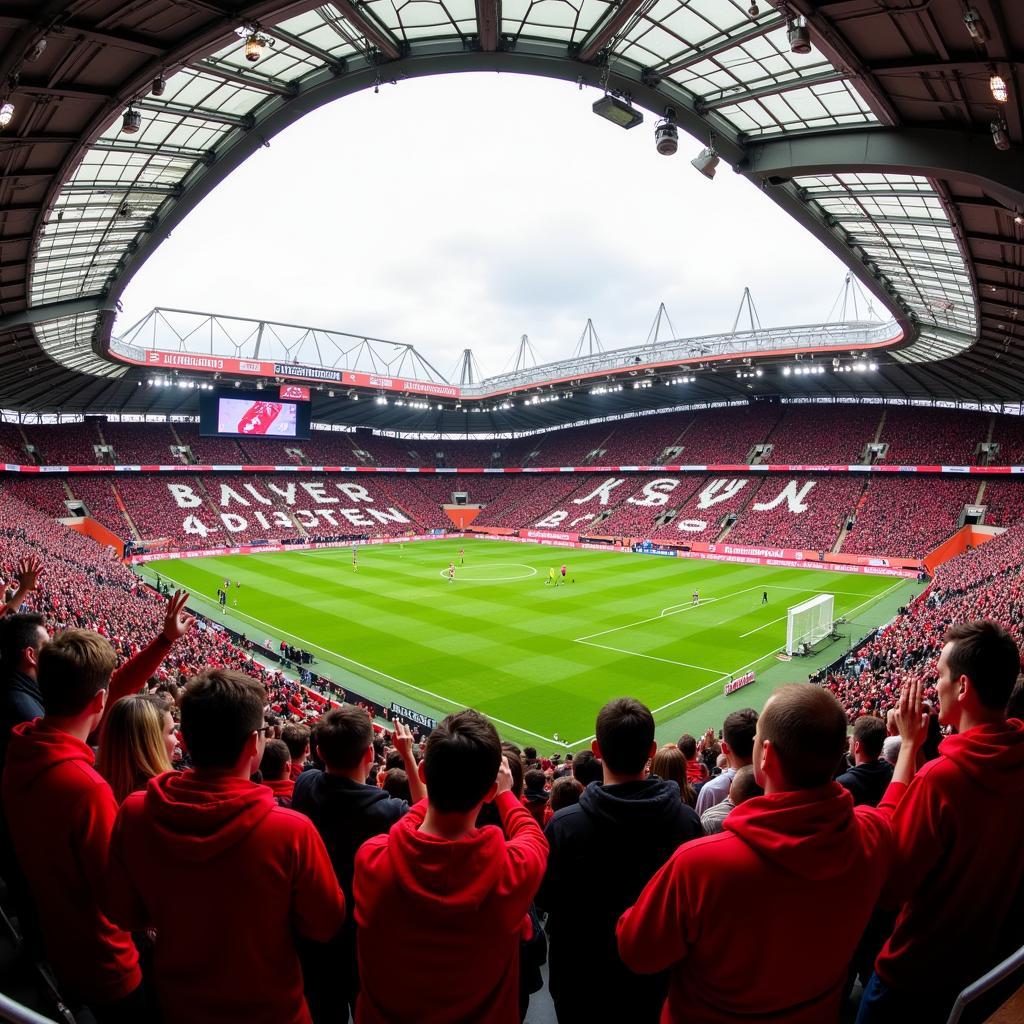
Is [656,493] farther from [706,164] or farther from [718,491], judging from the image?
[706,164]

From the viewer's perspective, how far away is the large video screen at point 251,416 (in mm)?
58438

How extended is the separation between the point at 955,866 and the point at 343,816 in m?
2.84

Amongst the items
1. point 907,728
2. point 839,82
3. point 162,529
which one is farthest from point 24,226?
point 162,529

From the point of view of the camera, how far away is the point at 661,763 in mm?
5707

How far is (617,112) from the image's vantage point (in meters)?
12.4

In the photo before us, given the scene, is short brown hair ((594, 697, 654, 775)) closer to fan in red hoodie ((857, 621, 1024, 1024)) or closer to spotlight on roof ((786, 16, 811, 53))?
fan in red hoodie ((857, 621, 1024, 1024))

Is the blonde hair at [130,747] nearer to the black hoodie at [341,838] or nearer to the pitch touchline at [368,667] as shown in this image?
the black hoodie at [341,838]

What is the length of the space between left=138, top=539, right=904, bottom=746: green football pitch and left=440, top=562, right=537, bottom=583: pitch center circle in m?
0.21

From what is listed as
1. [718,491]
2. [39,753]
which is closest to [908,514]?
[718,491]

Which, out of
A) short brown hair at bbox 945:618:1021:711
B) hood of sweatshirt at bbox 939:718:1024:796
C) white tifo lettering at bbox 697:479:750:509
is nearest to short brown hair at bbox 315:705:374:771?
hood of sweatshirt at bbox 939:718:1024:796

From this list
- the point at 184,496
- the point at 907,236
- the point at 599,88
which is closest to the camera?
the point at 599,88

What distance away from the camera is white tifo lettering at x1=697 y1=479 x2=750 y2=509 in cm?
6016

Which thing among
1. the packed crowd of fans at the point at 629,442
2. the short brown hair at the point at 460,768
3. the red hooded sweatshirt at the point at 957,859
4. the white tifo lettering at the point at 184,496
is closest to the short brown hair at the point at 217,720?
the short brown hair at the point at 460,768

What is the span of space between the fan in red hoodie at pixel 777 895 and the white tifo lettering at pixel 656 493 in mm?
61234
